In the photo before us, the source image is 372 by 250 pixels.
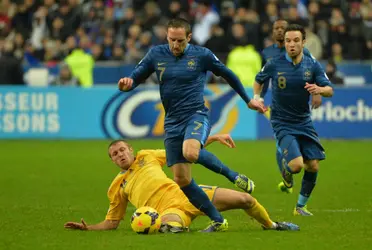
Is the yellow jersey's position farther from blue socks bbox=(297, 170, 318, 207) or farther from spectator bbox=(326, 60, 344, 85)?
spectator bbox=(326, 60, 344, 85)

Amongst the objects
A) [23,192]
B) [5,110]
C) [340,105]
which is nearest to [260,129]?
[340,105]

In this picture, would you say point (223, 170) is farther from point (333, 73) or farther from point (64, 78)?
point (64, 78)

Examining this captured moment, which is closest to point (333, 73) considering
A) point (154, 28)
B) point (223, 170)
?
point (154, 28)

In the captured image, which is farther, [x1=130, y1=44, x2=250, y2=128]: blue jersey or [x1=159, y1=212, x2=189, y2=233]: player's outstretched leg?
[x1=130, y1=44, x2=250, y2=128]: blue jersey

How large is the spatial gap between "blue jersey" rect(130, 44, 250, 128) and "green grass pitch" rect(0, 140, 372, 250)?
125 centimetres

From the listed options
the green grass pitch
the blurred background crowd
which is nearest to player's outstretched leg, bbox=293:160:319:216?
the green grass pitch

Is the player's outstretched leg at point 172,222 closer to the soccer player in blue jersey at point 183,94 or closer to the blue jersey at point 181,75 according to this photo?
the soccer player in blue jersey at point 183,94

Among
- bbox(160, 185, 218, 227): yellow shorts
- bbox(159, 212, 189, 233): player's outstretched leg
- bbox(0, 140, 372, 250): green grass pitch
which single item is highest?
bbox(160, 185, 218, 227): yellow shorts

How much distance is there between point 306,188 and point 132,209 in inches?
86.7

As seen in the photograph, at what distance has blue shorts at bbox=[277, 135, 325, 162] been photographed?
11.2m

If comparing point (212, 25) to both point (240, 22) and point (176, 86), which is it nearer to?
point (240, 22)

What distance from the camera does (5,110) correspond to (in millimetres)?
21875

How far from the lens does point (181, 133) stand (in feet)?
31.2

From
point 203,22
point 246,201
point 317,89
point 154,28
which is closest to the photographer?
point 246,201
